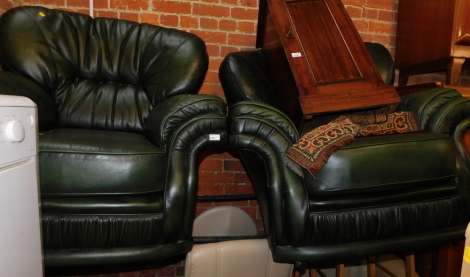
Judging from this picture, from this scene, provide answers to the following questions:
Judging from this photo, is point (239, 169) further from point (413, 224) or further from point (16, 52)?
point (16, 52)

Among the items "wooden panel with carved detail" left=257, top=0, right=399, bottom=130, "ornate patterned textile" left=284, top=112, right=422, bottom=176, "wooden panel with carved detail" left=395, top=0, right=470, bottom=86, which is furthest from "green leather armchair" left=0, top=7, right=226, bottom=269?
A: "wooden panel with carved detail" left=395, top=0, right=470, bottom=86

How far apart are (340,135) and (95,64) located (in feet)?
4.27

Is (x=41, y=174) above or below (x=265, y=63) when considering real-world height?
below

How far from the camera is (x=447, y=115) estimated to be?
1332 millimetres

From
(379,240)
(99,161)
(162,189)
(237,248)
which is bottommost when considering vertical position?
(237,248)

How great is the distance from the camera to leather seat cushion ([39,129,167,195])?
1.01 meters

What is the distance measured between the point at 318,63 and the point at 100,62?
1135mm

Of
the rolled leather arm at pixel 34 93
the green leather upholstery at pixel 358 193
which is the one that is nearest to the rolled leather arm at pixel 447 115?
the green leather upholstery at pixel 358 193

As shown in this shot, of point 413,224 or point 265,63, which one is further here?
point 265,63

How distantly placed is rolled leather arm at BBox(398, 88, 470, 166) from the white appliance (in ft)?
4.77

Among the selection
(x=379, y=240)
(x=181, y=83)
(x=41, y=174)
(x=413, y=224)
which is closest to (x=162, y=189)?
(x=41, y=174)

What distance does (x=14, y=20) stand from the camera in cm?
153

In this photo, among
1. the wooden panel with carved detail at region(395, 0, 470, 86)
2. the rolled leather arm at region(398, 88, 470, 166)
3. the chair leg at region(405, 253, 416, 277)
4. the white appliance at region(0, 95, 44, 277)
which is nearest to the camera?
the white appliance at region(0, 95, 44, 277)

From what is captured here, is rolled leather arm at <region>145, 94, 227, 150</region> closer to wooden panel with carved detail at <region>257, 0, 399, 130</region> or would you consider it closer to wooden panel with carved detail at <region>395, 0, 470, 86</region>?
wooden panel with carved detail at <region>257, 0, 399, 130</region>
